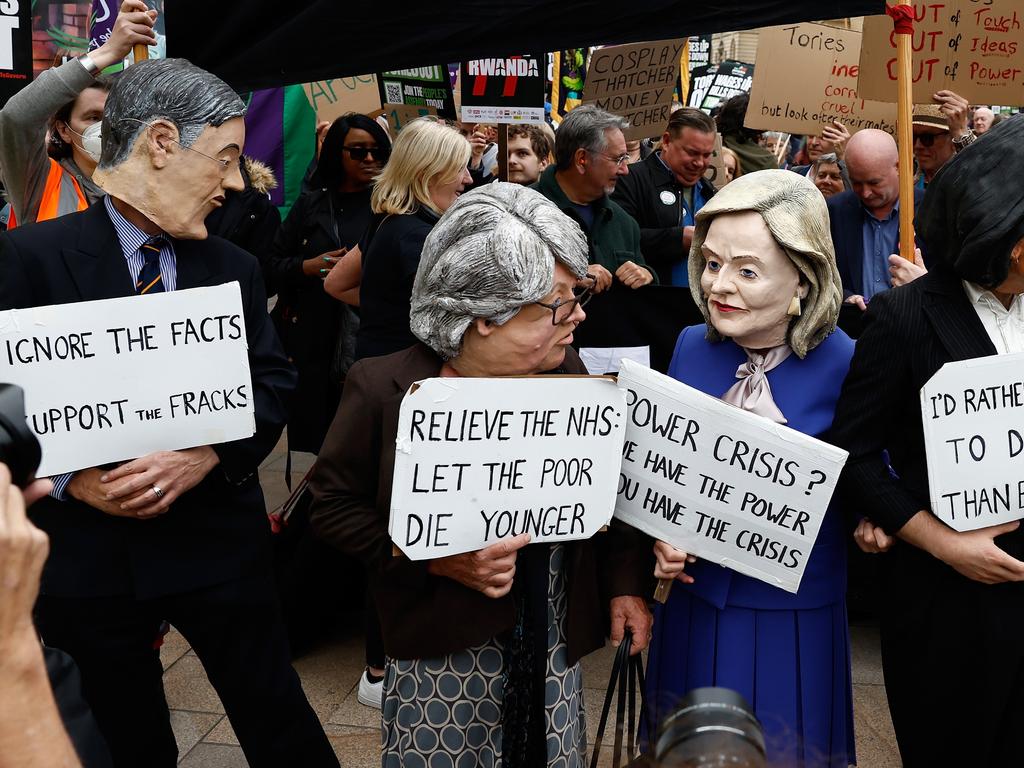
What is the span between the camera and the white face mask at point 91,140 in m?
3.05

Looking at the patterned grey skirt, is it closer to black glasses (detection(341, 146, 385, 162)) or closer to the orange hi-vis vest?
the orange hi-vis vest

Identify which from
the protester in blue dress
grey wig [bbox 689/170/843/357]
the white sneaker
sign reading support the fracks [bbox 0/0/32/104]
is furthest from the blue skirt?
sign reading support the fracks [bbox 0/0/32/104]

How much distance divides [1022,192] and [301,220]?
3.95m

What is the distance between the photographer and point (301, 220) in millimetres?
5465

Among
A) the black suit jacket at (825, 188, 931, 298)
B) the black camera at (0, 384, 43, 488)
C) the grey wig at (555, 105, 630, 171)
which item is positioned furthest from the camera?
the grey wig at (555, 105, 630, 171)

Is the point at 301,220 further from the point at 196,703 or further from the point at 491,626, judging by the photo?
the point at 491,626

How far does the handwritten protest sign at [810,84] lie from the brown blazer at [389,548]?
4896 mm

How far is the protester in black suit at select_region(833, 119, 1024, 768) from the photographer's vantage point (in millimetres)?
2301

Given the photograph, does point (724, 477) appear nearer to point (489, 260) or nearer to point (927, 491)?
point (927, 491)

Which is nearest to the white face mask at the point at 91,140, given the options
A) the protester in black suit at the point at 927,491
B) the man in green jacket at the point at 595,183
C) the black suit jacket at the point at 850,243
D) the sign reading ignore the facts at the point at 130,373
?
the sign reading ignore the facts at the point at 130,373

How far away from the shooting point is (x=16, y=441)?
4.16 feet

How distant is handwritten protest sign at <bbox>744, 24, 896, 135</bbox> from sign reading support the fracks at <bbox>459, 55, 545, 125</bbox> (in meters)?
1.72

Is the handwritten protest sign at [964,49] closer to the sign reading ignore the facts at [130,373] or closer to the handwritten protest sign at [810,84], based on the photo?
the handwritten protest sign at [810,84]

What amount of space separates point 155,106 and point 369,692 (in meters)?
2.38
